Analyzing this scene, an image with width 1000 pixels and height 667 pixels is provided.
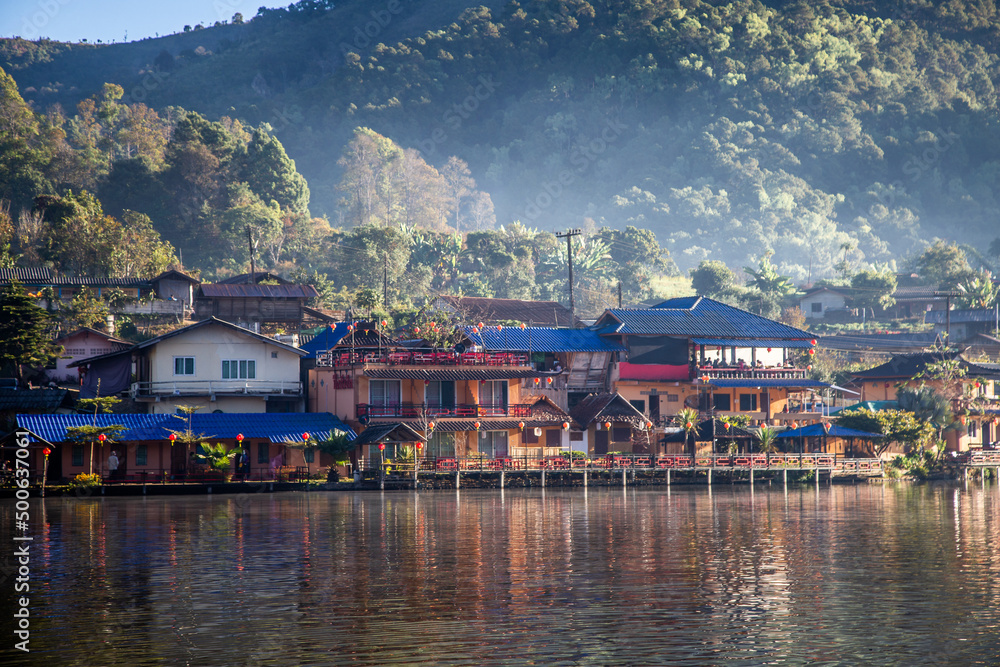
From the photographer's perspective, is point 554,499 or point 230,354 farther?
point 230,354

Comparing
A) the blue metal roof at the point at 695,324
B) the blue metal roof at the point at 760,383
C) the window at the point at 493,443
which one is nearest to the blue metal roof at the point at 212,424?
the window at the point at 493,443

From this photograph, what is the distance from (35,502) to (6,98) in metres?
94.5

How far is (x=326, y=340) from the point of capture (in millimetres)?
68562

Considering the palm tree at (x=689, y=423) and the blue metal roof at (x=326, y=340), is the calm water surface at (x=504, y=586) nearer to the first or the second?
the palm tree at (x=689, y=423)

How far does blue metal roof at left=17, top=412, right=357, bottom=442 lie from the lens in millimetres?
53500

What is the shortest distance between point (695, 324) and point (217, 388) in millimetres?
31998

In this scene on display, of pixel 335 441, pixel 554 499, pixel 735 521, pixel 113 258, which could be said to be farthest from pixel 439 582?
pixel 113 258

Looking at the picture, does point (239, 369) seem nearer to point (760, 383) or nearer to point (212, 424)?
point (212, 424)

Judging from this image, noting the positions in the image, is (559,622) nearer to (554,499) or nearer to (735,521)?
(735,521)

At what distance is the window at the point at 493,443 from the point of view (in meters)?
64.1

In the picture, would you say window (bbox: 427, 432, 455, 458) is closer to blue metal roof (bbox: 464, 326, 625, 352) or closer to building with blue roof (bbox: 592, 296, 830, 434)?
blue metal roof (bbox: 464, 326, 625, 352)

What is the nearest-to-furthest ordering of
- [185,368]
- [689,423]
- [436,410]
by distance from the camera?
[436,410]
[185,368]
[689,423]

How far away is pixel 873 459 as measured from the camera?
65.9 m

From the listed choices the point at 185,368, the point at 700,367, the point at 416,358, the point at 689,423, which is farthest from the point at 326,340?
the point at 700,367
